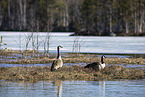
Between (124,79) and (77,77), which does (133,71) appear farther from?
(77,77)

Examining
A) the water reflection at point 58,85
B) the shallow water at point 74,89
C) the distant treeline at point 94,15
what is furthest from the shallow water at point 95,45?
the distant treeline at point 94,15

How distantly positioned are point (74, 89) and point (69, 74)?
3.34 m

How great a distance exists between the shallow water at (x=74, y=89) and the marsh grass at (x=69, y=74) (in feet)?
3.12

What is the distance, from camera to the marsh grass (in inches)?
563

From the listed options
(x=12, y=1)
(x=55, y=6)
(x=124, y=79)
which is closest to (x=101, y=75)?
(x=124, y=79)

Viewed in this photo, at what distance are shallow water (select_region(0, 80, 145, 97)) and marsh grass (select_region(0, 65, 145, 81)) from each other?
0.95 metres

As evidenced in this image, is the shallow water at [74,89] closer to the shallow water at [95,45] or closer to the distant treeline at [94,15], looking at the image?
the shallow water at [95,45]

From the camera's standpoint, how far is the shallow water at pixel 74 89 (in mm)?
10633

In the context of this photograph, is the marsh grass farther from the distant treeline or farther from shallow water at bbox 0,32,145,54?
the distant treeline

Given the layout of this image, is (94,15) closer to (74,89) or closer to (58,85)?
(58,85)

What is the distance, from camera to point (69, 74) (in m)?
15.0

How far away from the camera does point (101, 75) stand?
15.0 meters

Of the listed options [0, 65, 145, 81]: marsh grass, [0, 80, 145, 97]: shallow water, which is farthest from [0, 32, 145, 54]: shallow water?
[0, 80, 145, 97]: shallow water

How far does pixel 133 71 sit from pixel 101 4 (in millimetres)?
83599
